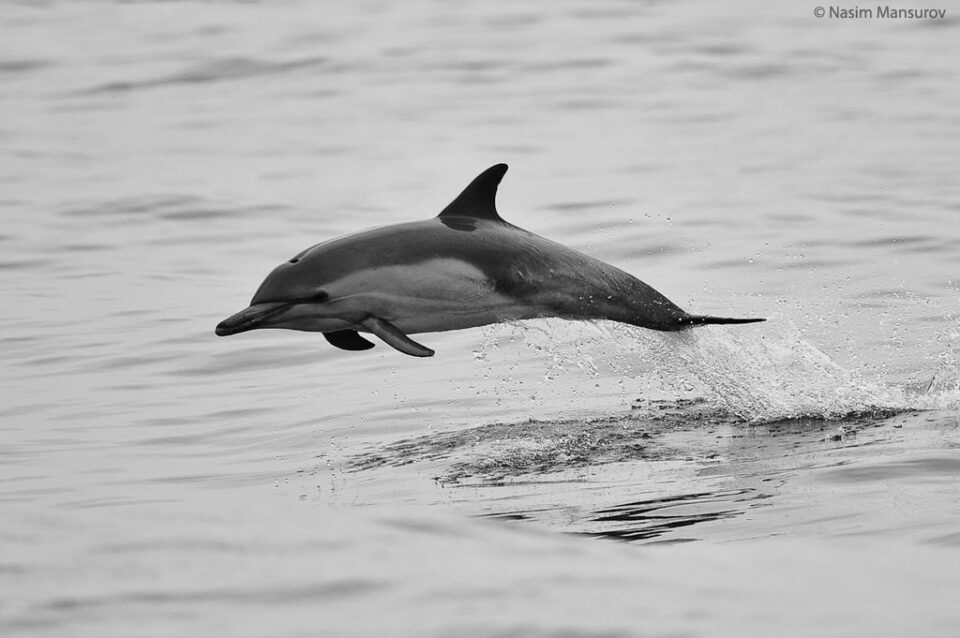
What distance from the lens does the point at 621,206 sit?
1658 cm

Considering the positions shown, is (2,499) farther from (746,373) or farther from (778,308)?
(778,308)

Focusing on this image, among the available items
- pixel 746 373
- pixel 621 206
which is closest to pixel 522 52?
pixel 621 206

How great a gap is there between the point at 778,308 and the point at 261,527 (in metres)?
6.67

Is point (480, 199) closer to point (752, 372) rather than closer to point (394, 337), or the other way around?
point (394, 337)

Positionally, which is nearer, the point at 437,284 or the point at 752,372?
the point at 437,284

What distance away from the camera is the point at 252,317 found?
25.0 ft

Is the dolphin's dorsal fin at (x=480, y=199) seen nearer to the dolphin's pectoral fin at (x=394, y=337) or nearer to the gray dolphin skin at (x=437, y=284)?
the gray dolphin skin at (x=437, y=284)

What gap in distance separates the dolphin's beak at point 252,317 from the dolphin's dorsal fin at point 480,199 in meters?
1.02

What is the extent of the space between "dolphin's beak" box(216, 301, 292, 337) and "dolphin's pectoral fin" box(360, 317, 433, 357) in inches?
15.9

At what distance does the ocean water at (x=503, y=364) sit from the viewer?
530 centimetres

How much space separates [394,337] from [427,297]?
0.97 ft

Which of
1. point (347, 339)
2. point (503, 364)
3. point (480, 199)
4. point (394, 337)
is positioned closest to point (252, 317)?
point (347, 339)

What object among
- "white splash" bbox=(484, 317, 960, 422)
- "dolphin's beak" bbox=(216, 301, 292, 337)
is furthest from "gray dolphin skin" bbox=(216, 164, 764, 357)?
"white splash" bbox=(484, 317, 960, 422)

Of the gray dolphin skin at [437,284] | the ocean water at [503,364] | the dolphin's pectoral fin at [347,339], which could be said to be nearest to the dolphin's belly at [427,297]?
the gray dolphin skin at [437,284]
